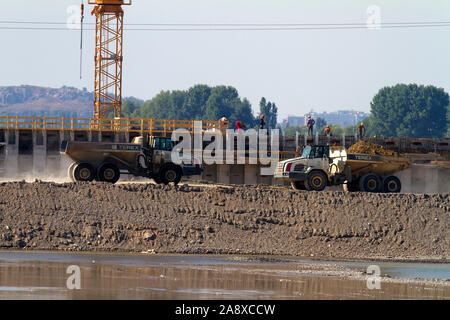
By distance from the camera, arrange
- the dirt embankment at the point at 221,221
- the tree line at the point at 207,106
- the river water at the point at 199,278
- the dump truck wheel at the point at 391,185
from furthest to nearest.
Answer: the tree line at the point at 207,106 < the dump truck wheel at the point at 391,185 < the dirt embankment at the point at 221,221 < the river water at the point at 199,278

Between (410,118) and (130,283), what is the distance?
139580mm

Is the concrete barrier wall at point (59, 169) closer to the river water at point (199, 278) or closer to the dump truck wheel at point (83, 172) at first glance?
the dump truck wheel at point (83, 172)

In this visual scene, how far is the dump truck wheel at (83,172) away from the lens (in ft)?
125

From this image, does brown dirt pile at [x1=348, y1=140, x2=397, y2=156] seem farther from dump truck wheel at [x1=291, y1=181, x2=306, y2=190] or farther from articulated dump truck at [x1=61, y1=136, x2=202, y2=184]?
articulated dump truck at [x1=61, y1=136, x2=202, y2=184]

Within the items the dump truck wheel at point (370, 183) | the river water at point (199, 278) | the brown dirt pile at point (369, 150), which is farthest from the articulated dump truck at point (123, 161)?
the river water at point (199, 278)

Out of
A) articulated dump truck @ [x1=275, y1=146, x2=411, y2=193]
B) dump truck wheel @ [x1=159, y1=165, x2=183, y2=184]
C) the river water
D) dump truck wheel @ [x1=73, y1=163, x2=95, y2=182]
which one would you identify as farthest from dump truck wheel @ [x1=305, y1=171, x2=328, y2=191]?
the river water

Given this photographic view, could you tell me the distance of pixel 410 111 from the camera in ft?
518

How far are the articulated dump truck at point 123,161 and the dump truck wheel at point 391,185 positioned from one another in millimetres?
9241

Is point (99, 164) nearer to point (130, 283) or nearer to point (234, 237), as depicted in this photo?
point (234, 237)

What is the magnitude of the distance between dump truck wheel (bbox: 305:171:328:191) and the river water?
10.4 m

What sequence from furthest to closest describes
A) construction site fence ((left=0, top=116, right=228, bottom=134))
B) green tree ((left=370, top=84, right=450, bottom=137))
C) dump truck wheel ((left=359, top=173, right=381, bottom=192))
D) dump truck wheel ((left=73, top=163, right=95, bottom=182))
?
green tree ((left=370, top=84, right=450, bottom=137)) < construction site fence ((left=0, top=116, right=228, bottom=134)) < dump truck wheel ((left=359, top=173, right=381, bottom=192)) < dump truck wheel ((left=73, top=163, right=95, bottom=182))

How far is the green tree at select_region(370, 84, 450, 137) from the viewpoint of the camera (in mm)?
152750
